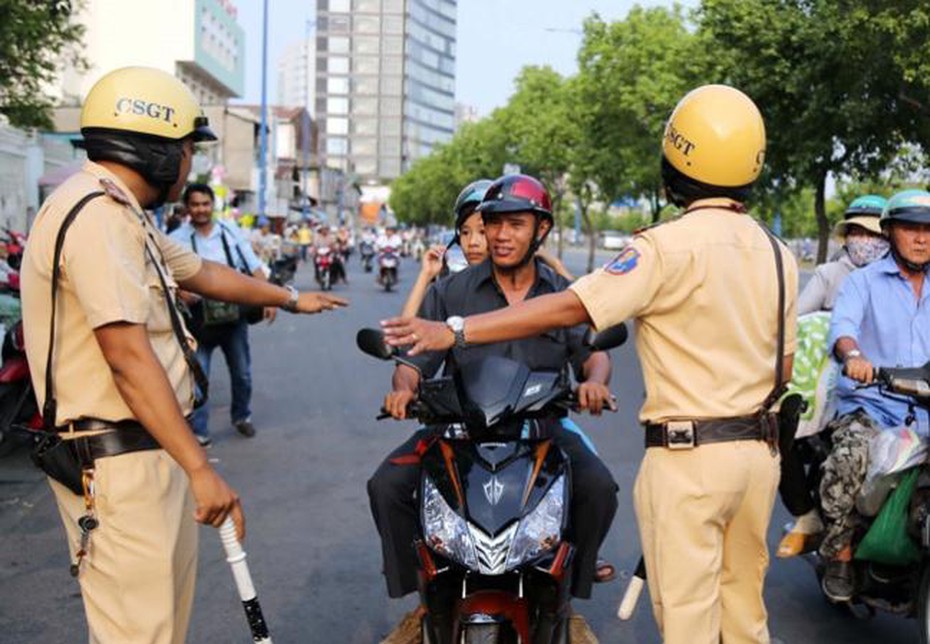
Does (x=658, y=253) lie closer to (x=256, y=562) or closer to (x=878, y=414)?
(x=878, y=414)

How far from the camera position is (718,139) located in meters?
3.06

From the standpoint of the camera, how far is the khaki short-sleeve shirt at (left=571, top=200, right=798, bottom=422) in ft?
9.72

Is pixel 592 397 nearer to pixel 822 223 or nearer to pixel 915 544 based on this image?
pixel 915 544

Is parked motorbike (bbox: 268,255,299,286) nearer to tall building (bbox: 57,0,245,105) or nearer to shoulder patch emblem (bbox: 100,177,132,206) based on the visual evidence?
shoulder patch emblem (bbox: 100,177,132,206)

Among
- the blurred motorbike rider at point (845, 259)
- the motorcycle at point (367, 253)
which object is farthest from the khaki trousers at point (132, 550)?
the motorcycle at point (367, 253)

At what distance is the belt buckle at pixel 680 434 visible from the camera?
3057mm

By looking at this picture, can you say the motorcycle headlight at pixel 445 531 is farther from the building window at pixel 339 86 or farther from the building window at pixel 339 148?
the building window at pixel 339 148

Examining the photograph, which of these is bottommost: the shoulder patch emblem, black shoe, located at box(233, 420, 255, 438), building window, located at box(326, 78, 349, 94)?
black shoe, located at box(233, 420, 255, 438)

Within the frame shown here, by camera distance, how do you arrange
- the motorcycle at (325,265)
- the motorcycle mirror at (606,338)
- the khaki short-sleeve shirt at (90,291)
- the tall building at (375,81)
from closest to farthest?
the khaki short-sleeve shirt at (90,291) → the motorcycle mirror at (606,338) → the motorcycle at (325,265) → the tall building at (375,81)

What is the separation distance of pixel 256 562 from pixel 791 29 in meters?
13.0

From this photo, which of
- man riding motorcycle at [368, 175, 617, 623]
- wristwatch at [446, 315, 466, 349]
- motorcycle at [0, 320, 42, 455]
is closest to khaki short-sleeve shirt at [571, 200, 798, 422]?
wristwatch at [446, 315, 466, 349]

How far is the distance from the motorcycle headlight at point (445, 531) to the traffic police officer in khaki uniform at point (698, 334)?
50 centimetres

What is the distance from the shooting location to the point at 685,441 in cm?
306

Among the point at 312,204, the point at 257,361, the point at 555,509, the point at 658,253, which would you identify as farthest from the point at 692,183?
the point at 312,204
